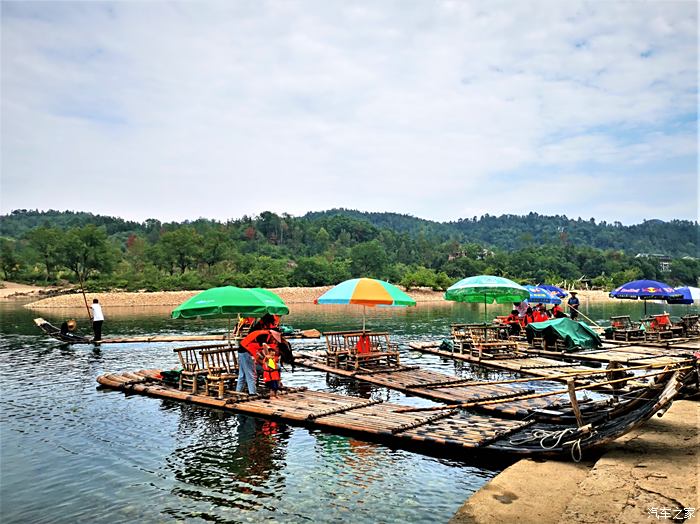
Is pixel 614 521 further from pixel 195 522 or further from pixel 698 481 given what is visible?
pixel 195 522

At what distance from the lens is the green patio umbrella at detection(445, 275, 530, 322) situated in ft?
71.6

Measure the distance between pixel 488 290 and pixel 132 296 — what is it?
61707 mm

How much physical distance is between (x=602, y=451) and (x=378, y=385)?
817 centimetres

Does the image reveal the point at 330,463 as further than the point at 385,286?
No

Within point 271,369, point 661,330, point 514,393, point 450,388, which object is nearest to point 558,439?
point 514,393

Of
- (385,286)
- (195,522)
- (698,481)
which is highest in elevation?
(385,286)

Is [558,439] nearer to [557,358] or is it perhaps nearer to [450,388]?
[450,388]

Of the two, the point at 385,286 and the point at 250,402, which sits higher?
the point at 385,286

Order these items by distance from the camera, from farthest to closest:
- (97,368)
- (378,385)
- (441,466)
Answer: (97,368)
(378,385)
(441,466)

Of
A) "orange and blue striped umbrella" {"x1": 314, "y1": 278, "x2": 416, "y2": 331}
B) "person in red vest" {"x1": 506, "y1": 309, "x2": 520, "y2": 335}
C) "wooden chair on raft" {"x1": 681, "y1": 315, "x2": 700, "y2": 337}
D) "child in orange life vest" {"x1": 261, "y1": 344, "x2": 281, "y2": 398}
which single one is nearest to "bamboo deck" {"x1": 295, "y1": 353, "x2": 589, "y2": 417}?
"orange and blue striped umbrella" {"x1": 314, "y1": 278, "x2": 416, "y2": 331}

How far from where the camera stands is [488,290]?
868 inches

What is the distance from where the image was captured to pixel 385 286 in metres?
17.9

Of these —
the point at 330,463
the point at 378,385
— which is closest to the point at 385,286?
the point at 378,385

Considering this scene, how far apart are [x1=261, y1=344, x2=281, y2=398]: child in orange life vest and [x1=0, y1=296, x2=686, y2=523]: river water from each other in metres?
1.56
